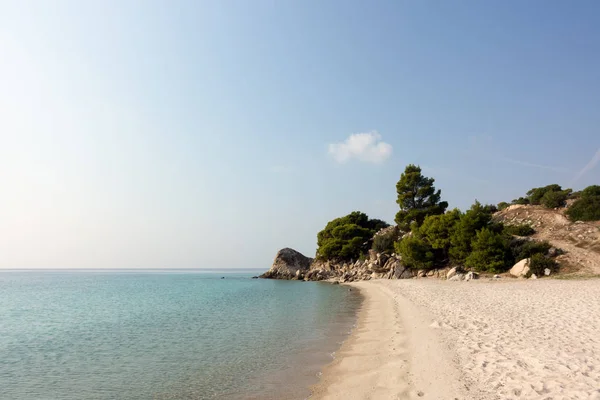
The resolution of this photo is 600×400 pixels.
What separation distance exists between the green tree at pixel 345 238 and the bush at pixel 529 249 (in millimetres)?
35510

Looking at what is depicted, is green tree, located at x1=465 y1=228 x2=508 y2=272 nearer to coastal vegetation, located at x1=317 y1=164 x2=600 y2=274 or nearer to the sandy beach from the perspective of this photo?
coastal vegetation, located at x1=317 y1=164 x2=600 y2=274

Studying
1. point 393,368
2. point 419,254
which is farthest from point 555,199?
point 393,368

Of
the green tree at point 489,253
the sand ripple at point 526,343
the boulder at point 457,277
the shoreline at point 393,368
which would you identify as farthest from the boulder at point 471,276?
the shoreline at point 393,368

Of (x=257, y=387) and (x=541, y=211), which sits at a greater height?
(x=541, y=211)

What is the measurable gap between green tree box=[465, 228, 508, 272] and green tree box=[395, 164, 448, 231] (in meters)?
22.2

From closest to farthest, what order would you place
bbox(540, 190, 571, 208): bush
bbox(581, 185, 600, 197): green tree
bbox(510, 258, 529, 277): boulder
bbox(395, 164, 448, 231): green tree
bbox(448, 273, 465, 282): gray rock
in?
bbox(510, 258, 529, 277): boulder → bbox(448, 273, 465, 282): gray rock → bbox(581, 185, 600, 197): green tree → bbox(540, 190, 571, 208): bush → bbox(395, 164, 448, 231): green tree

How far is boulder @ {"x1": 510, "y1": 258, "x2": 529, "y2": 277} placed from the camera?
34256 millimetres

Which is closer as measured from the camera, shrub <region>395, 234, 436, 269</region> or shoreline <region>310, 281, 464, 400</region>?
shoreline <region>310, 281, 464, 400</region>

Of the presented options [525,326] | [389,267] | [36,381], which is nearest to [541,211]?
[389,267]

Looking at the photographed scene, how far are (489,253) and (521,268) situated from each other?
13.3 feet

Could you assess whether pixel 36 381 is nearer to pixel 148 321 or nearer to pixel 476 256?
pixel 148 321

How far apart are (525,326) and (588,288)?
13596mm

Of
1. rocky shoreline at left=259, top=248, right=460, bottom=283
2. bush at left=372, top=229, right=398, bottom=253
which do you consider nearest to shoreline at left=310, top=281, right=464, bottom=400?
rocky shoreline at left=259, top=248, right=460, bottom=283

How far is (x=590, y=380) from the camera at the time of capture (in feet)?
23.9
